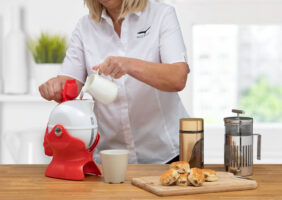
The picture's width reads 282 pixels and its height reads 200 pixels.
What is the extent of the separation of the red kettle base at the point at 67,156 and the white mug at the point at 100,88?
0.57ft

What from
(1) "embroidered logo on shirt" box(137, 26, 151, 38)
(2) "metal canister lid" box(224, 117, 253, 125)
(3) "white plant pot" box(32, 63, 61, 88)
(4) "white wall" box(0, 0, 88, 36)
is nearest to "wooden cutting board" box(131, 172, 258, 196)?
(2) "metal canister lid" box(224, 117, 253, 125)

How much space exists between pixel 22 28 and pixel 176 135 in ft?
4.48

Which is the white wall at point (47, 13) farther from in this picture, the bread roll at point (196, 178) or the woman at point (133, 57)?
the bread roll at point (196, 178)

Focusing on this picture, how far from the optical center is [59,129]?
1.54 meters

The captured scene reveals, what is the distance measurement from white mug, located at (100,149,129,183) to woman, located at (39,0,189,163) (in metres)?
0.60

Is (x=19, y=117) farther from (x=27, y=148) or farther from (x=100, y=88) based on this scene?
(x=100, y=88)

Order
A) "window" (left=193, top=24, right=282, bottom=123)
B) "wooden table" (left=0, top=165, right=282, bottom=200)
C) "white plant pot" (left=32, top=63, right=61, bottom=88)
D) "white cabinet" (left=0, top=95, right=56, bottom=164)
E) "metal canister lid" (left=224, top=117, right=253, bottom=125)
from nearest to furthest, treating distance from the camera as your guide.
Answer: "wooden table" (left=0, top=165, right=282, bottom=200) < "metal canister lid" (left=224, top=117, right=253, bottom=125) < "white plant pot" (left=32, top=63, right=61, bottom=88) < "white cabinet" (left=0, top=95, right=56, bottom=164) < "window" (left=193, top=24, right=282, bottom=123)

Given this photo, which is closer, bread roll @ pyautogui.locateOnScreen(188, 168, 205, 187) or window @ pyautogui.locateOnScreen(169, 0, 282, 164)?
bread roll @ pyautogui.locateOnScreen(188, 168, 205, 187)

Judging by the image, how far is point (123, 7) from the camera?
2062 mm

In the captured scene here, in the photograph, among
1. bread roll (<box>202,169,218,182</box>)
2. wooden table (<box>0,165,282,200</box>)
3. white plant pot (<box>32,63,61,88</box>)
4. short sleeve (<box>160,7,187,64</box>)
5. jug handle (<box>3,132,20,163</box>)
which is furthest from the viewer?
white plant pot (<box>32,63,61,88</box>)

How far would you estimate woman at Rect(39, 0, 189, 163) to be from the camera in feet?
6.79

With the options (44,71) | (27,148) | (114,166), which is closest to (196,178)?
(114,166)

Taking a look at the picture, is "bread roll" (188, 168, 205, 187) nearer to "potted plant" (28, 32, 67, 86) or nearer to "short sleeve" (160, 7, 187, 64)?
"short sleeve" (160, 7, 187, 64)

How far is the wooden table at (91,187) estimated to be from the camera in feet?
4.44
